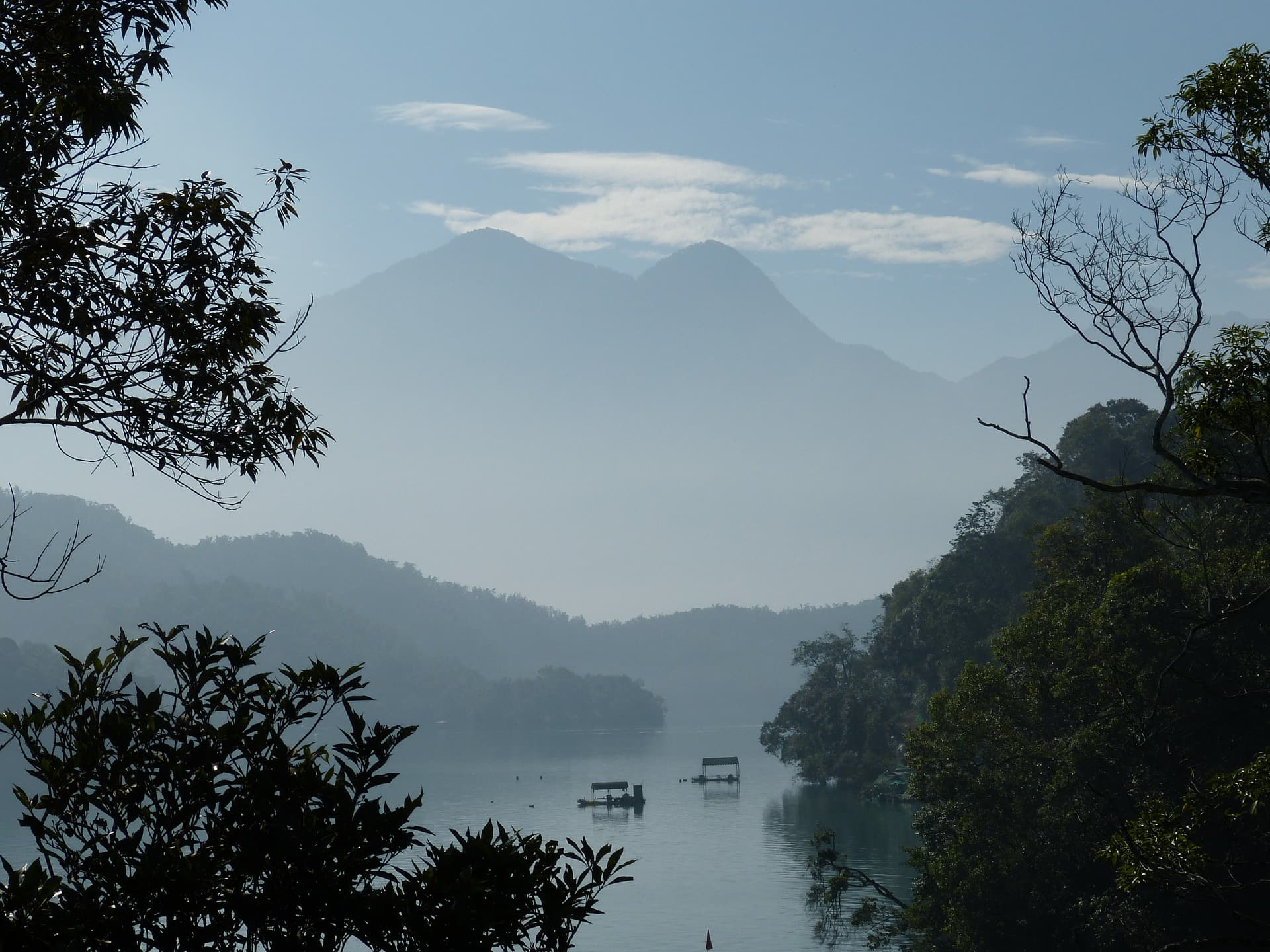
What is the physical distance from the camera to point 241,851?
474cm

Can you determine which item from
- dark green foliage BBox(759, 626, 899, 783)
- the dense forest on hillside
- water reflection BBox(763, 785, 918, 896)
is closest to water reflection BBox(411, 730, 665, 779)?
dark green foliage BBox(759, 626, 899, 783)

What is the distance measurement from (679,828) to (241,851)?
6529 cm

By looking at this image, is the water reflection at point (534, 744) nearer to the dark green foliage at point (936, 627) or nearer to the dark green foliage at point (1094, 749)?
the dark green foliage at point (936, 627)

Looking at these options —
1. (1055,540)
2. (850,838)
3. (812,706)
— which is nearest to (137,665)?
(812,706)

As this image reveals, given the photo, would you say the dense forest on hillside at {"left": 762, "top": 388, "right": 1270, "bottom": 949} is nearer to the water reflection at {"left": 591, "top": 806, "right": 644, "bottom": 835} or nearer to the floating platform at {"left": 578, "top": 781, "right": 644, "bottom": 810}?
the water reflection at {"left": 591, "top": 806, "right": 644, "bottom": 835}

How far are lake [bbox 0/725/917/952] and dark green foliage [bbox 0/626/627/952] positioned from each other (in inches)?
479

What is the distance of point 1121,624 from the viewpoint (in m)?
23.0

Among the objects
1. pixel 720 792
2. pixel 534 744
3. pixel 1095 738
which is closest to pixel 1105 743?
pixel 1095 738

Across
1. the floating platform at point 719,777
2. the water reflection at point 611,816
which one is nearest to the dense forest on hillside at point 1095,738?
the water reflection at point 611,816

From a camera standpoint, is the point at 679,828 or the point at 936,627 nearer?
the point at 936,627

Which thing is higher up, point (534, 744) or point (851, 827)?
point (851, 827)

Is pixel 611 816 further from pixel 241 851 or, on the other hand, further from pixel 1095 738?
pixel 241 851

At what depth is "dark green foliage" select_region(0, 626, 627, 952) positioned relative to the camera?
4.54 m

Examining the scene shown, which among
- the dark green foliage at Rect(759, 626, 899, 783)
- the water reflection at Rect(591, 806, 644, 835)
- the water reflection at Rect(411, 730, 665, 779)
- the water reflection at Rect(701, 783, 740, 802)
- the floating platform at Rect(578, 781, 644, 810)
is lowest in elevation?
the water reflection at Rect(411, 730, 665, 779)
